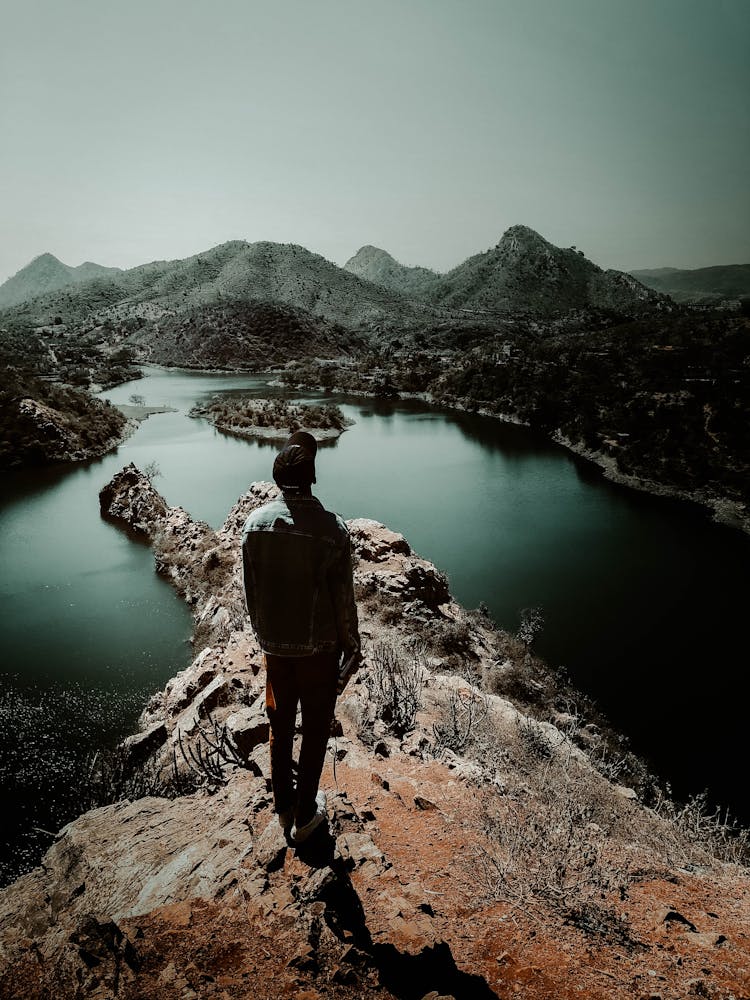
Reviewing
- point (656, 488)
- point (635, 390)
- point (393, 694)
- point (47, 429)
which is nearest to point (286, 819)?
point (393, 694)

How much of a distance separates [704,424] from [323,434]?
23.0 metres

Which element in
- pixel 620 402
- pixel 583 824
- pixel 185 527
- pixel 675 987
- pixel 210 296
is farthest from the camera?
pixel 210 296

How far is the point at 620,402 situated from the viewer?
32094 mm

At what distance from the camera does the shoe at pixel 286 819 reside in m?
2.37

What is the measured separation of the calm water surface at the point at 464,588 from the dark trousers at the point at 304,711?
559 centimetres

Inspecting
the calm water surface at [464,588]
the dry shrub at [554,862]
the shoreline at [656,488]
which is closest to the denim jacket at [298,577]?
the dry shrub at [554,862]

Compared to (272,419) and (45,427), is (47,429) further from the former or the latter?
(272,419)

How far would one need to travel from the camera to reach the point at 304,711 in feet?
7.52

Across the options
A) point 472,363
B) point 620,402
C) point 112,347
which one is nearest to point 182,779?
point 620,402

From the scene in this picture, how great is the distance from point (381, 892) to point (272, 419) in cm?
3443

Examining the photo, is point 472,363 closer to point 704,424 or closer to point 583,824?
point 704,424

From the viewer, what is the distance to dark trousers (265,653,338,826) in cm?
225

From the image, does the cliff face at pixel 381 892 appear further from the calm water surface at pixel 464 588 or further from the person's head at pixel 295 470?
the calm water surface at pixel 464 588

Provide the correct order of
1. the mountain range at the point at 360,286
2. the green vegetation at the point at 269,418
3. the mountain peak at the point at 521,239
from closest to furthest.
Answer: the green vegetation at the point at 269,418
the mountain range at the point at 360,286
the mountain peak at the point at 521,239
